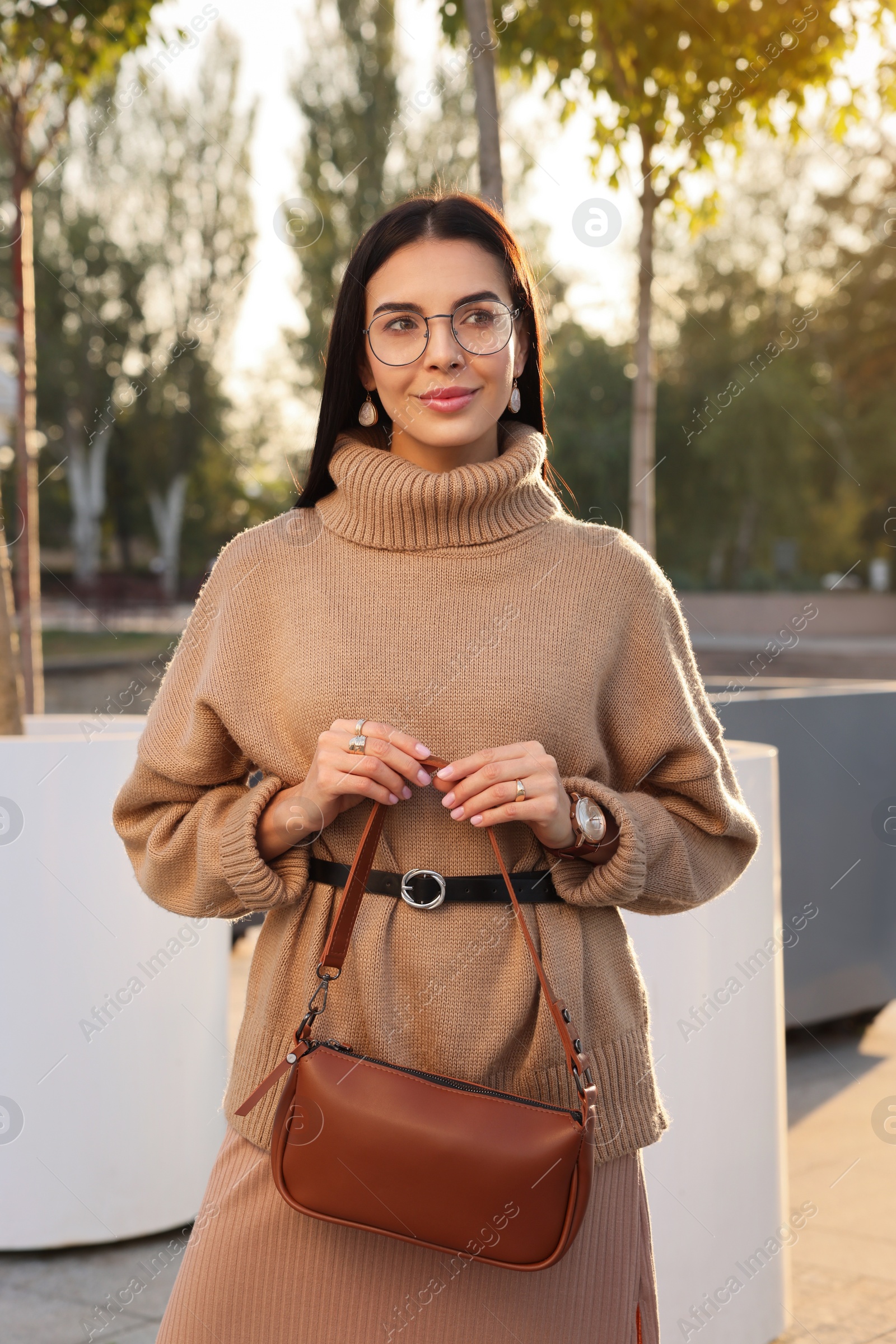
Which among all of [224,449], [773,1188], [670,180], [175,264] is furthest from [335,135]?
[773,1188]

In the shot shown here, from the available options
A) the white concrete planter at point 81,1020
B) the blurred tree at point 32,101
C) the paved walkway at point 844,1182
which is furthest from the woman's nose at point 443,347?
the blurred tree at point 32,101

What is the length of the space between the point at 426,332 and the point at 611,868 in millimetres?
643

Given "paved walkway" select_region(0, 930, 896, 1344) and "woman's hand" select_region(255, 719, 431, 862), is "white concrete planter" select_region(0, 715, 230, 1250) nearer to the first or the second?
"paved walkway" select_region(0, 930, 896, 1344)

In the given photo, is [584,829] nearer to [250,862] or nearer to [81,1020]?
[250,862]

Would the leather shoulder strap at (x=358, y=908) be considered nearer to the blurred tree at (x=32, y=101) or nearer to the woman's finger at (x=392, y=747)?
the woman's finger at (x=392, y=747)

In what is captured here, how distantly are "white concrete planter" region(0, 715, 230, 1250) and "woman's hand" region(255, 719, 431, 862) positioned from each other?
196cm

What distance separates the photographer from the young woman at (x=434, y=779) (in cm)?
147

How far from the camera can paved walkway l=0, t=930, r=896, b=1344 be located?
3012 mm

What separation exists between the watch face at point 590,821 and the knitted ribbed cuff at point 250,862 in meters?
0.32

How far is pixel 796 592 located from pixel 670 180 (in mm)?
23761

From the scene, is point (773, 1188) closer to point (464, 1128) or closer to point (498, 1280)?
point (498, 1280)

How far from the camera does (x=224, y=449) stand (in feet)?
113

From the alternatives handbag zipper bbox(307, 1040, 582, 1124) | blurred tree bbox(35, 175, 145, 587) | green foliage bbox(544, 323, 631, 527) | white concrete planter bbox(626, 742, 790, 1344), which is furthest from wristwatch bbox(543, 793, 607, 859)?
blurred tree bbox(35, 175, 145, 587)

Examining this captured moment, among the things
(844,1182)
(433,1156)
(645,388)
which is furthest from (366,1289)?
(645,388)
